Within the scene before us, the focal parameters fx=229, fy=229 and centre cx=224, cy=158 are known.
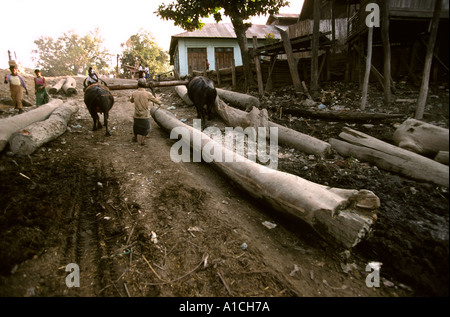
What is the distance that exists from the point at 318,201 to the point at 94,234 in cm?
254

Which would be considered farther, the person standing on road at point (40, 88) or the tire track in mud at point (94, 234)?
the person standing on road at point (40, 88)

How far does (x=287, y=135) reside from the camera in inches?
205

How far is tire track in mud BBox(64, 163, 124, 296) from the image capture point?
6.82ft

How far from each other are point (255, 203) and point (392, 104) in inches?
118

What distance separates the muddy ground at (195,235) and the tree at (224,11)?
7391mm

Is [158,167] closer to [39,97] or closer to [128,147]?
[128,147]

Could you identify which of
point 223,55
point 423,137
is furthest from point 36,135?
point 223,55

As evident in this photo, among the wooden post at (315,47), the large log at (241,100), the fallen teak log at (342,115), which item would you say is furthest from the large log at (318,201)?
the wooden post at (315,47)

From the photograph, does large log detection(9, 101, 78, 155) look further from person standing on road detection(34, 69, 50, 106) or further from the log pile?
the log pile

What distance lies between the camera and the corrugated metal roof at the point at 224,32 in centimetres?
1798

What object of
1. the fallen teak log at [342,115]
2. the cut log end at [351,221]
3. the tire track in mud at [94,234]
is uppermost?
the fallen teak log at [342,115]

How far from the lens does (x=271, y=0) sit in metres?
9.22

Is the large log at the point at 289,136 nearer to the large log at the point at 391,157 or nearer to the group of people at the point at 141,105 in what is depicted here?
the large log at the point at 391,157
